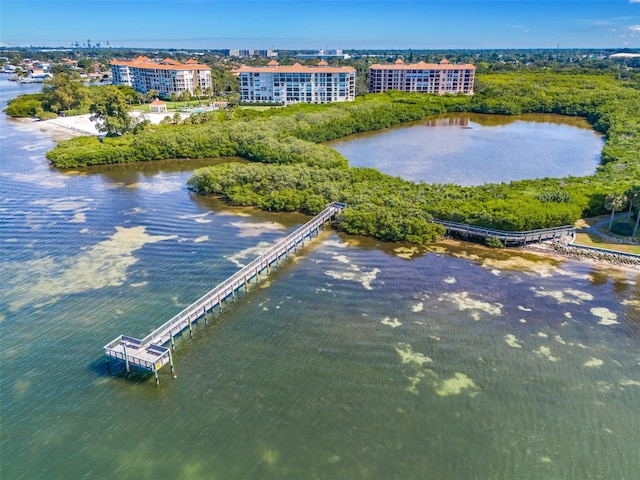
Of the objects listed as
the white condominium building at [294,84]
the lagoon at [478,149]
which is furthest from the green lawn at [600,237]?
the white condominium building at [294,84]

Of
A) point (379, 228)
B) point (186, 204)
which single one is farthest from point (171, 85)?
point (379, 228)

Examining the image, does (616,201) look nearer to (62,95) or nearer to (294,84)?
(294,84)

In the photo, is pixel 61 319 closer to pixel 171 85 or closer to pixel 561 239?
pixel 561 239

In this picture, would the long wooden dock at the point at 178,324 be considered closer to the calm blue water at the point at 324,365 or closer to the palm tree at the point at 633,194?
the calm blue water at the point at 324,365

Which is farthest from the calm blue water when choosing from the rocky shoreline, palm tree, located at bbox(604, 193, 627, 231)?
palm tree, located at bbox(604, 193, 627, 231)

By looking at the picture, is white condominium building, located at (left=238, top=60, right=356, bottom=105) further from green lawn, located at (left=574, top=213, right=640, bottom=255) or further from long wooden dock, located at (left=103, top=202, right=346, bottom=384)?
long wooden dock, located at (left=103, top=202, right=346, bottom=384)

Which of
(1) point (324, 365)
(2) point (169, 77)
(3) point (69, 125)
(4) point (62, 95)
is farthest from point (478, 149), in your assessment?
(2) point (169, 77)
